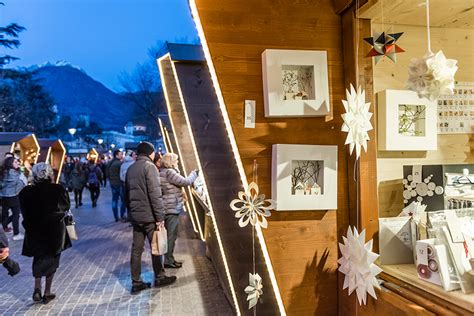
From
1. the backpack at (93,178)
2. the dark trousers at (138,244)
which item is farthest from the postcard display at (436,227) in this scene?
the backpack at (93,178)

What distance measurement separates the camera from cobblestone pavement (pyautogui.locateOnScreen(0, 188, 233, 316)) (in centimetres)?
393

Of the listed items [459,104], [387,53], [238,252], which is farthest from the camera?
[238,252]

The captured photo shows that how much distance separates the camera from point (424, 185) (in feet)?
7.37

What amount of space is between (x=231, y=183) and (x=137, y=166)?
5.61 feet

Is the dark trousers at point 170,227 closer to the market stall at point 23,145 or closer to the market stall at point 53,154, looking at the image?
the market stall at point 23,145

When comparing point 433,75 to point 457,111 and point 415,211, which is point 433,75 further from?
point 457,111

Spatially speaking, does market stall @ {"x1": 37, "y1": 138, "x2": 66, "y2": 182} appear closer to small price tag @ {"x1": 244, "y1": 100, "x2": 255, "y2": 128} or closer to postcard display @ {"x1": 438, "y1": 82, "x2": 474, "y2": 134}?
small price tag @ {"x1": 244, "y1": 100, "x2": 255, "y2": 128}

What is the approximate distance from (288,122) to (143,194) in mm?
2647

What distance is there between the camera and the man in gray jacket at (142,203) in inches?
171

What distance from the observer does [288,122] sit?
2.24m

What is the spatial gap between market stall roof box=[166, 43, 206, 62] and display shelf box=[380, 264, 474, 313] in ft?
9.99

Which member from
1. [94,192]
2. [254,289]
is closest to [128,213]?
[254,289]

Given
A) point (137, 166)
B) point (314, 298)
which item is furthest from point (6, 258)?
point (314, 298)

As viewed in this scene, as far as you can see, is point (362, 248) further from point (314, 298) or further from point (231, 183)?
point (231, 183)
